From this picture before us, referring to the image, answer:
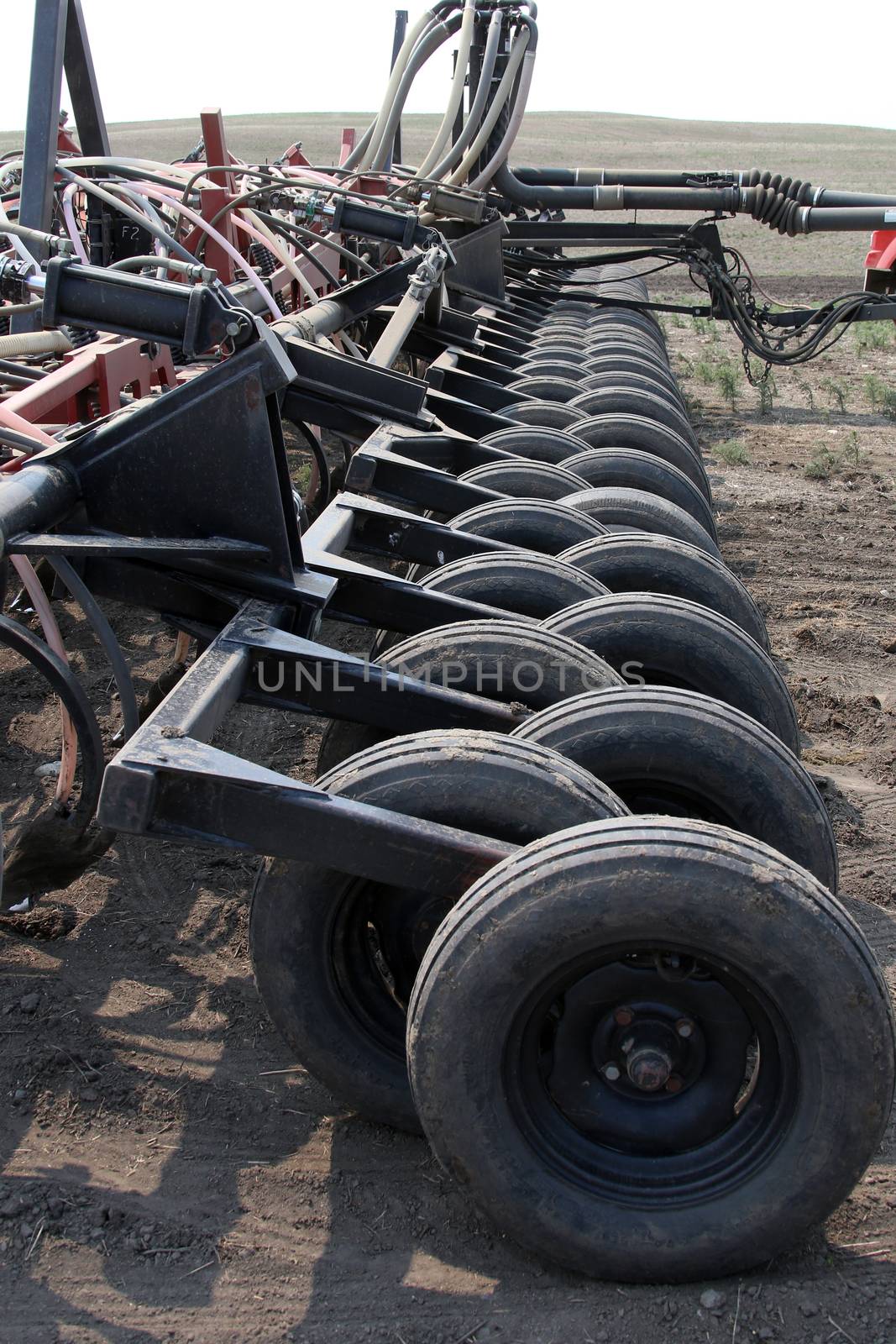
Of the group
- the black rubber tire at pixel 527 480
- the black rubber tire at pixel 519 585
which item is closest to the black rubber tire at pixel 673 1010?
the black rubber tire at pixel 519 585

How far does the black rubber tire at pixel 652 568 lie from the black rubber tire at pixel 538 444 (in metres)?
1.21

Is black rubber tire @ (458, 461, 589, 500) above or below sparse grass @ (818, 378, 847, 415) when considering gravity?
above

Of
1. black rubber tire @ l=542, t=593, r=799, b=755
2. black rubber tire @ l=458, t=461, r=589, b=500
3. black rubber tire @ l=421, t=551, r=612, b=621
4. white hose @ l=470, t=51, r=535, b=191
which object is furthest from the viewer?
white hose @ l=470, t=51, r=535, b=191

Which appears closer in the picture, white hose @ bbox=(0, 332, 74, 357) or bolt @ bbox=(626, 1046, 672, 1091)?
bolt @ bbox=(626, 1046, 672, 1091)

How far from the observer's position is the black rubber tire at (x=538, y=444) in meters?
4.72

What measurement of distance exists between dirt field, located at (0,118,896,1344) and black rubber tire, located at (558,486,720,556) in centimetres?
92

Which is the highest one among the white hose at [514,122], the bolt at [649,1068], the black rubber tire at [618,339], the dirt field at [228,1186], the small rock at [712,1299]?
the white hose at [514,122]

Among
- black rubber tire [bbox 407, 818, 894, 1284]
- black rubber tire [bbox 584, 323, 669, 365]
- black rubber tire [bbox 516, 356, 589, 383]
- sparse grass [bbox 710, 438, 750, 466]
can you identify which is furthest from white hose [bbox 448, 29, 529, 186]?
black rubber tire [bbox 407, 818, 894, 1284]

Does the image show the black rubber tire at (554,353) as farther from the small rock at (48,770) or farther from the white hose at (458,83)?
the small rock at (48,770)

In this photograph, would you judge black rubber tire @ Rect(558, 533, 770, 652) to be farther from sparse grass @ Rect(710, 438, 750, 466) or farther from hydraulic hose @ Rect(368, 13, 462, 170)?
sparse grass @ Rect(710, 438, 750, 466)

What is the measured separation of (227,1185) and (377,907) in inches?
23.3

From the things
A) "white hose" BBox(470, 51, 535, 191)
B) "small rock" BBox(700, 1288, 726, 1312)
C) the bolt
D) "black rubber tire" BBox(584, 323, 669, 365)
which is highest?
"white hose" BBox(470, 51, 535, 191)

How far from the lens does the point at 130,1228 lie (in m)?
2.29

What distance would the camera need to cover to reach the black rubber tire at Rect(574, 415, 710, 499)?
5055mm
